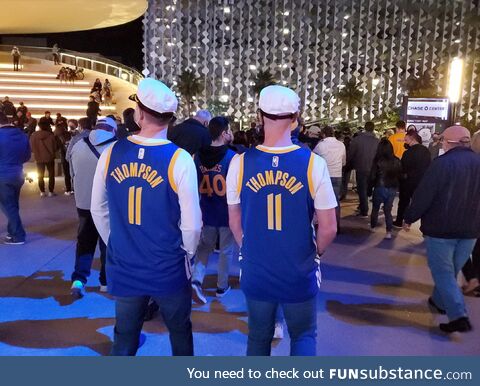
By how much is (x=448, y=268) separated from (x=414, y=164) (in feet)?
11.9

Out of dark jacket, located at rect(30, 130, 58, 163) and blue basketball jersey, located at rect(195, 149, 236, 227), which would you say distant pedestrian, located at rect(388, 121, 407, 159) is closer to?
blue basketball jersey, located at rect(195, 149, 236, 227)

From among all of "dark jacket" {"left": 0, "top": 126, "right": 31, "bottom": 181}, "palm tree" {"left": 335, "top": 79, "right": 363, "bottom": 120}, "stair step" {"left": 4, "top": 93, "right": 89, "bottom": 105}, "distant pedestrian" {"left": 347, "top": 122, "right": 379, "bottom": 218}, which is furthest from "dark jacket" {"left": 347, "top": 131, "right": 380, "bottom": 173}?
"palm tree" {"left": 335, "top": 79, "right": 363, "bottom": 120}

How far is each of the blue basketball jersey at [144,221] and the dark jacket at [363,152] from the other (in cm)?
668

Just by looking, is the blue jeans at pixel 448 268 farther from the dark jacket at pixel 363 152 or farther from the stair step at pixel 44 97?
the stair step at pixel 44 97

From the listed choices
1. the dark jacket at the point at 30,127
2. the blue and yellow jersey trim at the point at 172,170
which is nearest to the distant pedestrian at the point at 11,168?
the blue and yellow jersey trim at the point at 172,170

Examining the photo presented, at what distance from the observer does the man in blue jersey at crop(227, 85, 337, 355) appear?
2.08 metres

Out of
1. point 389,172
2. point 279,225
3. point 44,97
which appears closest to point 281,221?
point 279,225

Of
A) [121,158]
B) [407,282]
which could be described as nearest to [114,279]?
[121,158]

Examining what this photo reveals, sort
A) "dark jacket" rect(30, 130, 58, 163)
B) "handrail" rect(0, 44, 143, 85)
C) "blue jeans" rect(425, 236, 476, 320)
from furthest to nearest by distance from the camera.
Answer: "handrail" rect(0, 44, 143, 85) < "dark jacket" rect(30, 130, 58, 163) < "blue jeans" rect(425, 236, 476, 320)

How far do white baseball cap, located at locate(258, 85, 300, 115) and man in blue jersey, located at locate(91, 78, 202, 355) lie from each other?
0.42m

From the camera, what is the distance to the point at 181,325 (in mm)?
2279

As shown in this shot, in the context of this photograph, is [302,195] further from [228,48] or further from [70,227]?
[228,48]

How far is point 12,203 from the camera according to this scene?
583 cm

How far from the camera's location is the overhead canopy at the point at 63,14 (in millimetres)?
29656
